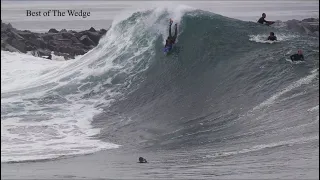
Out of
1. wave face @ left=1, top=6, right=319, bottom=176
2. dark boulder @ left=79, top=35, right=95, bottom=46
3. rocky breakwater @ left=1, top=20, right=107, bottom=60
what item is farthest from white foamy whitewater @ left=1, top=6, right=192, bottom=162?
dark boulder @ left=79, top=35, right=95, bottom=46

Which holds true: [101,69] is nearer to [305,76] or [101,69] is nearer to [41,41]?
[305,76]

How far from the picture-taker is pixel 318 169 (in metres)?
10.1

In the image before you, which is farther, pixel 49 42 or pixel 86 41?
pixel 86 41

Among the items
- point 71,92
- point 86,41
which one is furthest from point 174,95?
point 86,41

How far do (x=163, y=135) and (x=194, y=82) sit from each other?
14.1ft

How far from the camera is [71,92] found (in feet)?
67.6

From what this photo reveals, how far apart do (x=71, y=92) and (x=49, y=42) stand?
20889 millimetres

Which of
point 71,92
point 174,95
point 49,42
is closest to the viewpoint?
point 174,95

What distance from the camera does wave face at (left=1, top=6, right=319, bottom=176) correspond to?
1459 cm

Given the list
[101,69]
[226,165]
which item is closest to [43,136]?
[226,165]

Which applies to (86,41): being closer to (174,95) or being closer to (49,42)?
(49,42)

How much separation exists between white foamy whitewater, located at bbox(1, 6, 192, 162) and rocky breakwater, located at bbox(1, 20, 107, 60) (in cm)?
720

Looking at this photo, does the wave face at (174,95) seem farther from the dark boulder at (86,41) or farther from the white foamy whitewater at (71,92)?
the dark boulder at (86,41)

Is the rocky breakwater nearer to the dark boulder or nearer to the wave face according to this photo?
the dark boulder
